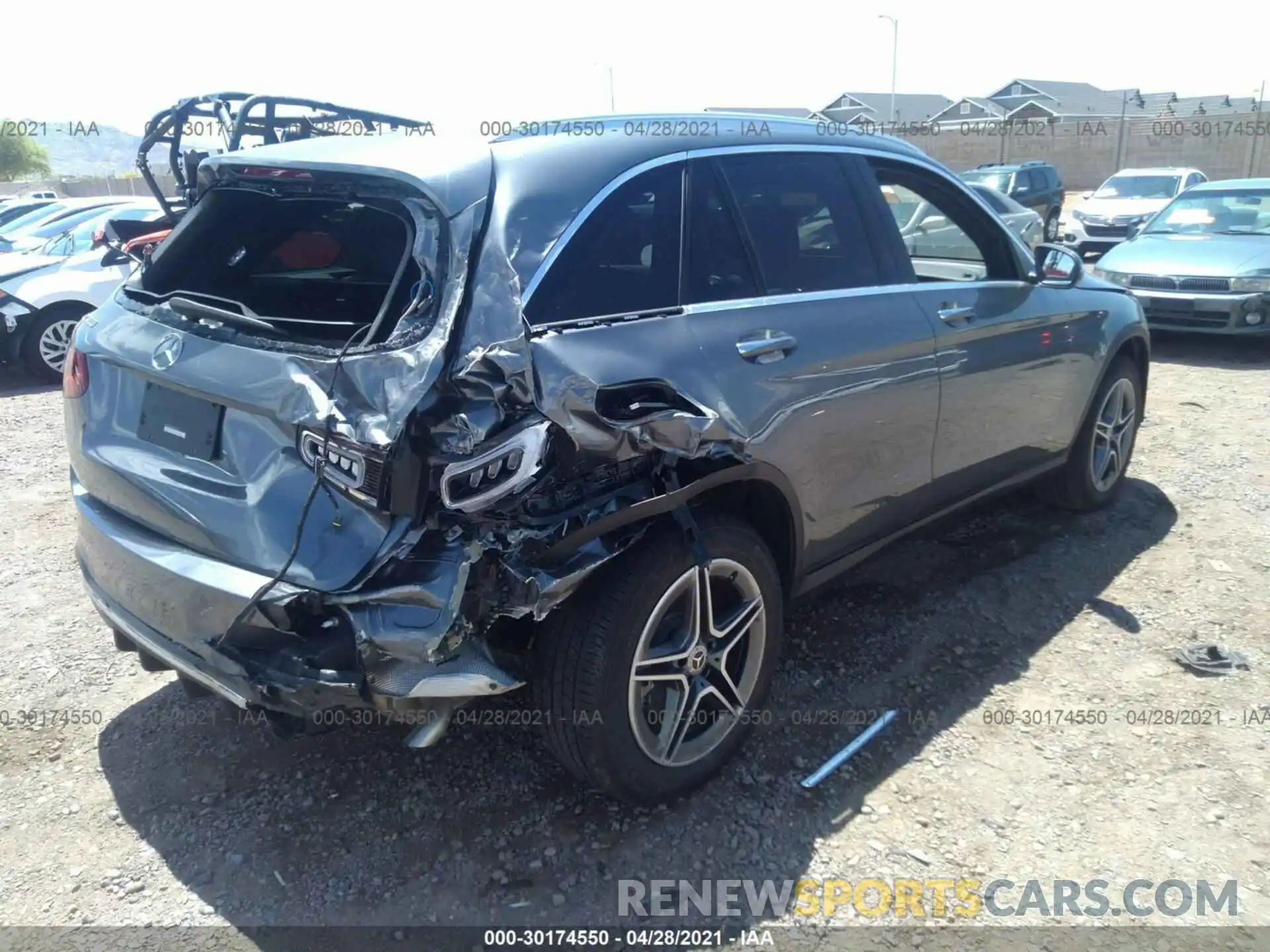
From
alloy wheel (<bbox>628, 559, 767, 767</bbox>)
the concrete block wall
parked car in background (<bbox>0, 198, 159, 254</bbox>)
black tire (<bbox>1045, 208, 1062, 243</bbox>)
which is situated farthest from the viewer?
the concrete block wall

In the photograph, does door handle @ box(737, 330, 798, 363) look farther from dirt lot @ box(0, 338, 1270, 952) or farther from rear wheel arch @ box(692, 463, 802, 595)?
dirt lot @ box(0, 338, 1270, 952)

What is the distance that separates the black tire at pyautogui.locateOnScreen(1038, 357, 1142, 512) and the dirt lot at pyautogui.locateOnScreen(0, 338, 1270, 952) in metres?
0.70

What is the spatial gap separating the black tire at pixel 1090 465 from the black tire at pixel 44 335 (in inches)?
333

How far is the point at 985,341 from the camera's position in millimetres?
3834

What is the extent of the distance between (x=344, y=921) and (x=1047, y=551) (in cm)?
364

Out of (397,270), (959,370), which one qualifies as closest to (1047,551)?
(959,370)

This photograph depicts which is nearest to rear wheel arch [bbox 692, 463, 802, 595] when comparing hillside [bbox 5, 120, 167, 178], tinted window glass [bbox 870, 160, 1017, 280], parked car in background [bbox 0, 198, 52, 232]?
tinted window glass [bbox 870, 160, 1017, 280]

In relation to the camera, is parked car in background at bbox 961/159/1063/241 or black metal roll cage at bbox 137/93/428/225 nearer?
black metal roll cage at bbox 137/93/428/225

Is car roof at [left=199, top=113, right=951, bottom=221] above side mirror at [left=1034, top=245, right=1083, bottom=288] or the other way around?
above

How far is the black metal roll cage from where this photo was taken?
3766 mm

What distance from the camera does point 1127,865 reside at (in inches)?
105

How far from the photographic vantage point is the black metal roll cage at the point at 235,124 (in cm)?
377

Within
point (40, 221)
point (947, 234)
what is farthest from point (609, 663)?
point (40, 221)

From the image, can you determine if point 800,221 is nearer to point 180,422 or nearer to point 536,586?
point 536,586
